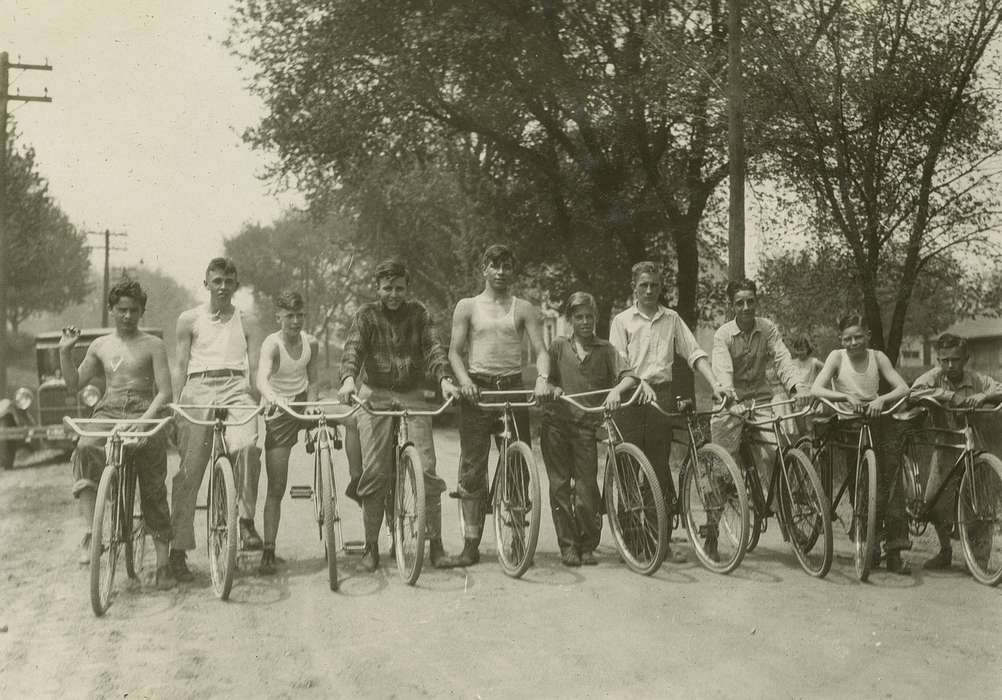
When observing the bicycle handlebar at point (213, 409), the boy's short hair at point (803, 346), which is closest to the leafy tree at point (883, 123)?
the boy's short hair at point (803, 346)

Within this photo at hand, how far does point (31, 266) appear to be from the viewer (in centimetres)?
4378

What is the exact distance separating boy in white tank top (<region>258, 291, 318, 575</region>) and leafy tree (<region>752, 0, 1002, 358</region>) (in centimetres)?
905

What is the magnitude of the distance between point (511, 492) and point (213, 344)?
7.15 ft

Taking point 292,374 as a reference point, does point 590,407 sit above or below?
below

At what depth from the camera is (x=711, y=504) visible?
249 inches

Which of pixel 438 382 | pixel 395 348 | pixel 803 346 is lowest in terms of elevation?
pixel 438 382

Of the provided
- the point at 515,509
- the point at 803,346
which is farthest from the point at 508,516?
the point at 803,346

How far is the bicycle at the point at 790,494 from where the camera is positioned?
5934 millimetres

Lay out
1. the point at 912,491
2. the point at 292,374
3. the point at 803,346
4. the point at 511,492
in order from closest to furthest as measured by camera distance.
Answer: the point at 511,492, the point at 912,491, the point at 292,374, the point at 803,346

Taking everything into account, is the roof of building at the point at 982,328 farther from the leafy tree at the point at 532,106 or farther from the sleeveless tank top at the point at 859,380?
the sleeveless tank top at the point at 859,380

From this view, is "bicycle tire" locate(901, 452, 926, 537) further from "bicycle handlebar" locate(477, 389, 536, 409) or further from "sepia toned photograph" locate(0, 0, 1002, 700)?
"bicycle handlebar" locate(477, 389, 536, 409)

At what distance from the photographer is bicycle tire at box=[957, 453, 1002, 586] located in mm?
A: 5773

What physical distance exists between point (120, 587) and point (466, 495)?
7.15 ft

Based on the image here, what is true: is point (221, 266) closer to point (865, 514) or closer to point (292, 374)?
point (292, 374)
